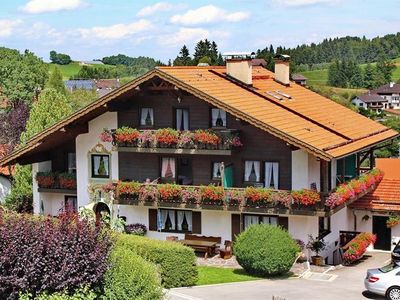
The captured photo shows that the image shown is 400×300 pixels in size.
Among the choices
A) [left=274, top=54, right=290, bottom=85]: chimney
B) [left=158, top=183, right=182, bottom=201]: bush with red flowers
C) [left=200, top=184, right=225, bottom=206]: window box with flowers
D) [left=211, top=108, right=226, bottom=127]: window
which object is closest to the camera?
[left=200, top=184, right=225, bottom=206]: window box with flowers

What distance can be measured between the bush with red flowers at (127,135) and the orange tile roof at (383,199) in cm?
1125

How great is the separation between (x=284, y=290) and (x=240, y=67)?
1436 centimetres

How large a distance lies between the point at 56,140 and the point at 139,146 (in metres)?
4.97

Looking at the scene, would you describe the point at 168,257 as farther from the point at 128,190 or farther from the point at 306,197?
the point at 128,190

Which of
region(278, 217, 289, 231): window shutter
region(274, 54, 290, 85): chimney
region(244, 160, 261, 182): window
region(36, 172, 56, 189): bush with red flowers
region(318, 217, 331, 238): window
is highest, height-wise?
region(274, 54, 290, 85): chimney

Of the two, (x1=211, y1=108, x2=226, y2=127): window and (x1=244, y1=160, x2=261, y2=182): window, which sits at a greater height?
(x1=211, y1=108, x2=226, y2=127): window

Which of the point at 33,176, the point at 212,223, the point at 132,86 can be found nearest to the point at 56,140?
the point at 33,176

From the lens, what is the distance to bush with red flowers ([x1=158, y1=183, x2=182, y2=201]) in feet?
104

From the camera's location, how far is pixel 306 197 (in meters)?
29.4

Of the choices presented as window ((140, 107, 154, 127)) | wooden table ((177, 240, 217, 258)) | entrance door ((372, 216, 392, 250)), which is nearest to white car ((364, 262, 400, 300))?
wooden table ((177, 240, 217, 258))

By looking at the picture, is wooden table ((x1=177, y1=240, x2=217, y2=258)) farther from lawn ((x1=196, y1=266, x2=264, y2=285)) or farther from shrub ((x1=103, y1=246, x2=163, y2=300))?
shrub ((x1=103, y1=246, x2=163, y2=300))

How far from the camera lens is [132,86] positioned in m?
32.2

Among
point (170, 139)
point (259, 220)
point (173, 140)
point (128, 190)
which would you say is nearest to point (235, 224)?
point (259, 220)

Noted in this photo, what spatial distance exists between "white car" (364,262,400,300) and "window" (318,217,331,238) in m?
7.08
